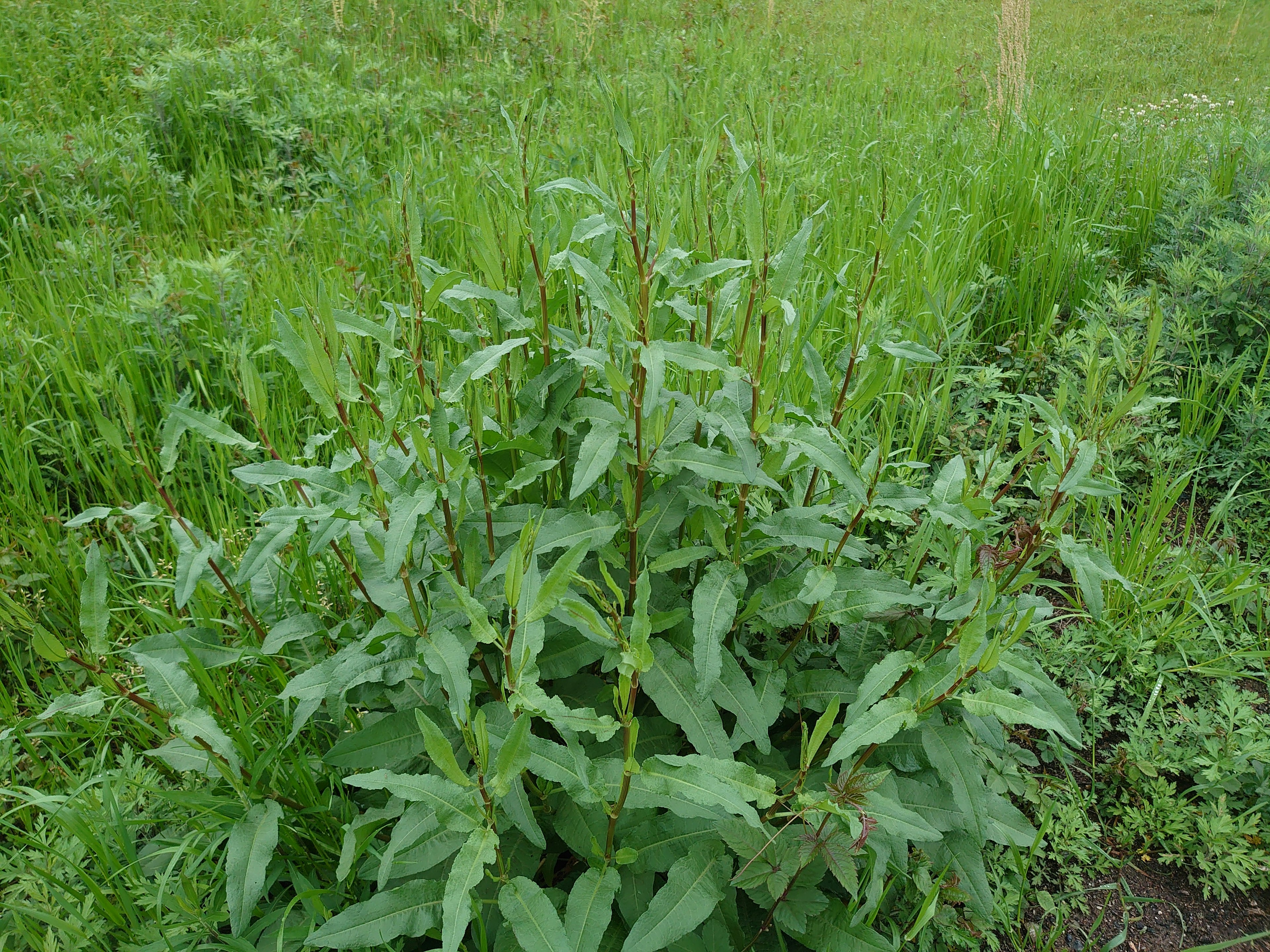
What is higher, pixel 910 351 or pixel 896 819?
pixel 910 351

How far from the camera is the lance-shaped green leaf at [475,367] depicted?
141 cm

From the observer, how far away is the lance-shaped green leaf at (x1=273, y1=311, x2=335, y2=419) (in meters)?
1.34

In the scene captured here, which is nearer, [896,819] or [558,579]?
[558,579]

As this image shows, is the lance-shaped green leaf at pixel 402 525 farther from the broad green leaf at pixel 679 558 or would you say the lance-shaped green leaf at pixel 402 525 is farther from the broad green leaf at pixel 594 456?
the broad green leaf at pixel 679 558

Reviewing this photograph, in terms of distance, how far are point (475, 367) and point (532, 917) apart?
0.86 metres

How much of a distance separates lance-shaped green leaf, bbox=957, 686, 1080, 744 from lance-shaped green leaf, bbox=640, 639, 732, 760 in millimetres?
406

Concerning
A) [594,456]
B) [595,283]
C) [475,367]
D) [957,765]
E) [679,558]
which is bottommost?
[957,765]

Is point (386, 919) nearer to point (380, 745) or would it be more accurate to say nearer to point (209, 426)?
point (380, 745)

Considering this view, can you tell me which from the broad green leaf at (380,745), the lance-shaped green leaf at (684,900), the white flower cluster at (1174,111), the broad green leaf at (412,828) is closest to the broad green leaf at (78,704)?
the broad green leaf at (380,745)

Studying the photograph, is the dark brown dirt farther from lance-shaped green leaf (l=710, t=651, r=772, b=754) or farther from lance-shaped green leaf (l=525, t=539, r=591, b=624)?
lance-shaped green leaf (l=525, t=539, r=591, b=624)

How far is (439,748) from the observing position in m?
1.12

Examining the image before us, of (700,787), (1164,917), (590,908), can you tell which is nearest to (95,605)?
(590,908)

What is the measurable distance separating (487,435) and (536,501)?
27 centimetres

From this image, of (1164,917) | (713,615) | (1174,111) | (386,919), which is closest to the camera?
(386,919)
